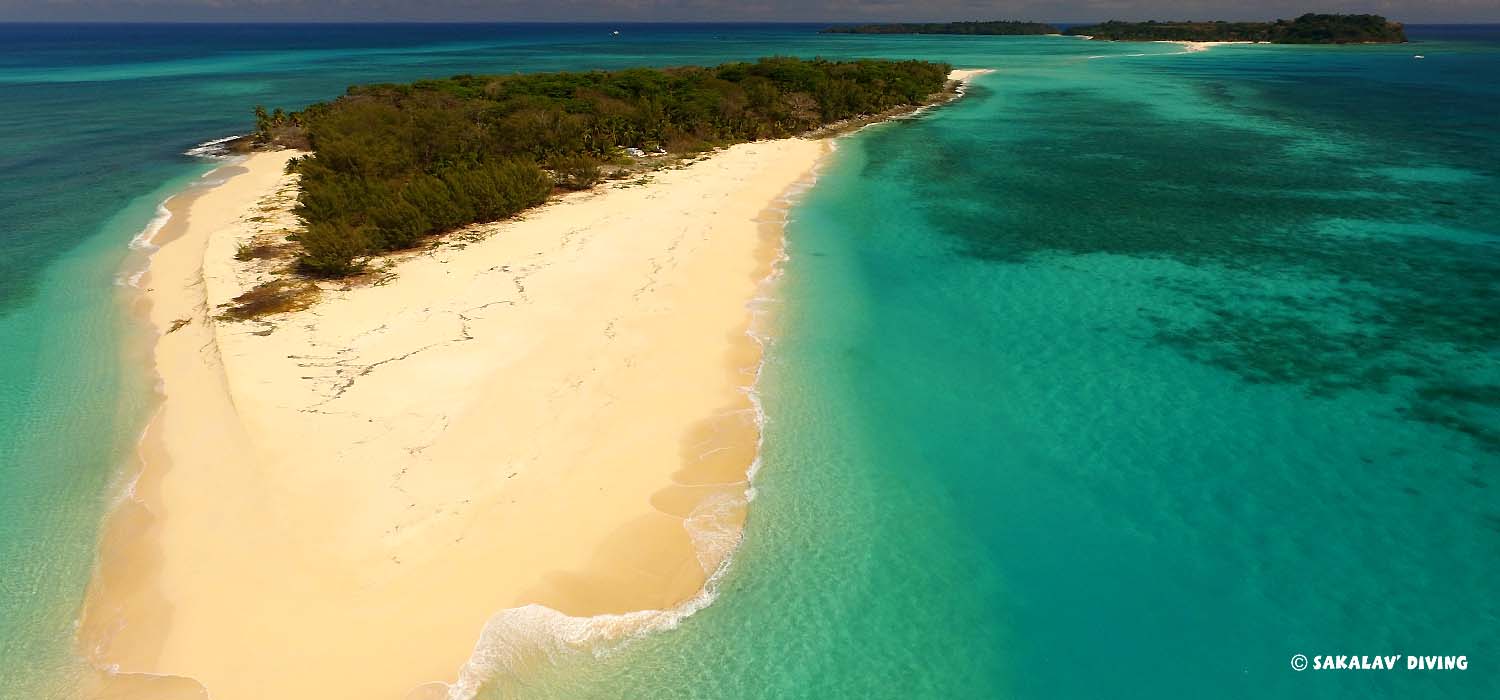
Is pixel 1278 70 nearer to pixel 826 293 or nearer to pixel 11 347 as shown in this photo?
pixel 826 293

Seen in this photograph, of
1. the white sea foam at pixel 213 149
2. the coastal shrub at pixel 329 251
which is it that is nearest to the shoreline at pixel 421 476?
the coastal shrub at pixel 329 251

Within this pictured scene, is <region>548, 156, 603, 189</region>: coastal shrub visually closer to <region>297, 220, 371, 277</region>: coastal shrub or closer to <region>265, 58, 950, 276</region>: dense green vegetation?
<region>265, 58, 950, 276</region>: dense green vegetation

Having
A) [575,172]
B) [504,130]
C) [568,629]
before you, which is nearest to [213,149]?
[504,130]

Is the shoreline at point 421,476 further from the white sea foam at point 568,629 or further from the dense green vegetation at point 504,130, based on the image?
the dense green vegetation at point 504,130

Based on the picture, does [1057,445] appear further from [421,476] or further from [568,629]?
[421,476]

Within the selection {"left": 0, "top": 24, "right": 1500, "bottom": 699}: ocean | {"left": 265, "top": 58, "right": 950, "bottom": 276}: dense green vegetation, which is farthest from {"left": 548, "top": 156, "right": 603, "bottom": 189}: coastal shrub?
{"left": 0, "top": 24, "right": 1500, "bottom": 699}: ocean
